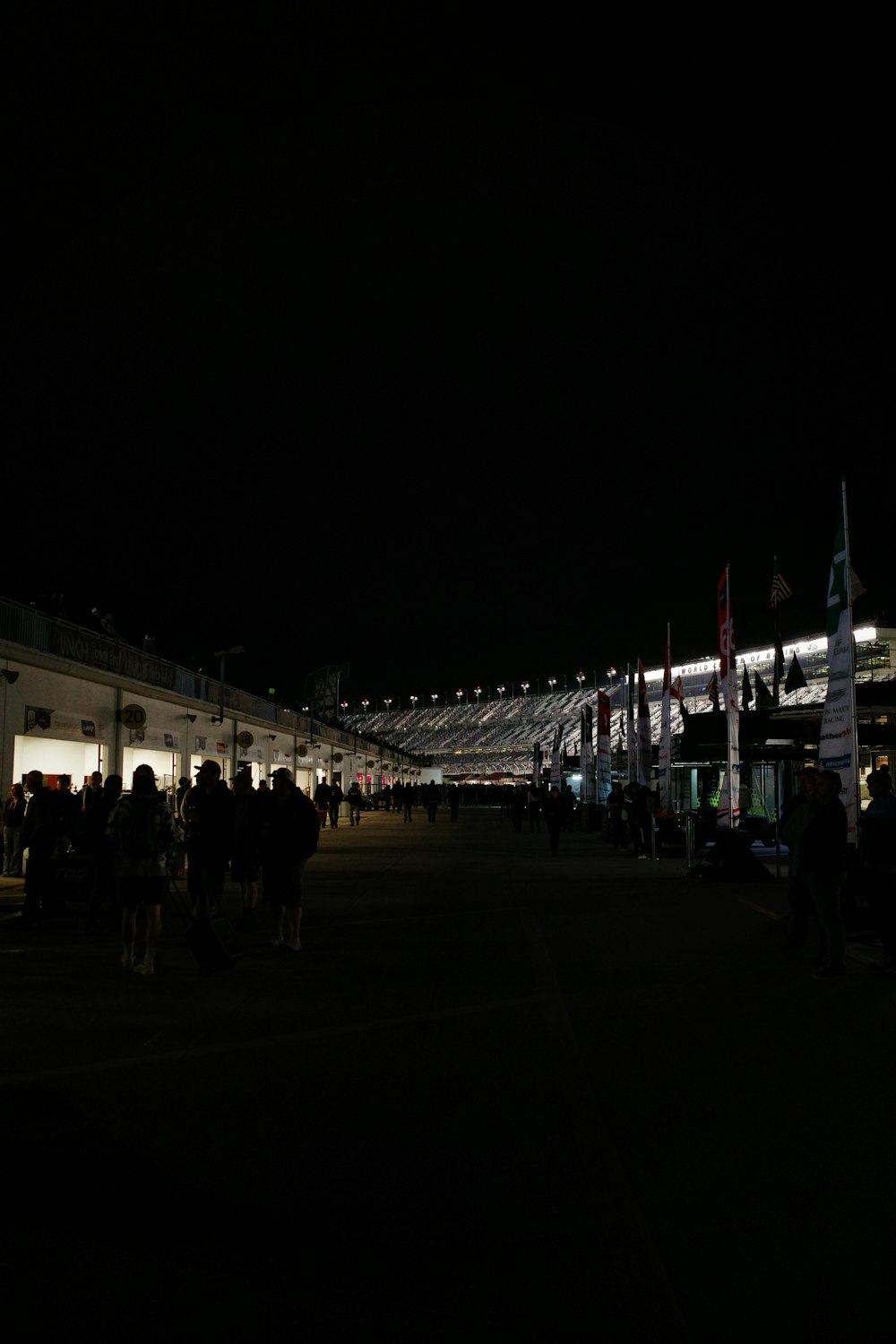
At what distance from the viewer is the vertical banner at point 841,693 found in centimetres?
1363

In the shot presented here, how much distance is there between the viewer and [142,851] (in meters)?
9.77

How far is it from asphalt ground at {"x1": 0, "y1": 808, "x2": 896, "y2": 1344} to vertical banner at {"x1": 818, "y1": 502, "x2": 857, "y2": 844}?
137 inches

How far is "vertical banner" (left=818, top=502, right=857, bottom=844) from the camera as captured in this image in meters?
13.6

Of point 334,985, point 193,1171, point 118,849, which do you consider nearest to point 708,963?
point 334,985

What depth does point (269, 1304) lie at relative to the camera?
11.6 feet

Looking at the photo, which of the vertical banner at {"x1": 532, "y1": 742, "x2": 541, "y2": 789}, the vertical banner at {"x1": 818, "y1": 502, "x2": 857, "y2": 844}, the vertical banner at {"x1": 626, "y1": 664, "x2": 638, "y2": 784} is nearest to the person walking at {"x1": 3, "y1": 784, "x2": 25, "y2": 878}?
the vertical banner at {"x1": 818, "y1": 502, "x2": 857, "y2": 844}

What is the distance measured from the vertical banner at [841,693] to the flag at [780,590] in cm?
2333

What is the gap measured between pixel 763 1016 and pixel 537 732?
18098cm

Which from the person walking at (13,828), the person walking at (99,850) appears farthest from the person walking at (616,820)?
the person walking at (99,850)

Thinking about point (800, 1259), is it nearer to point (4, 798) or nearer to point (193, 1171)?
point (193, 1171)

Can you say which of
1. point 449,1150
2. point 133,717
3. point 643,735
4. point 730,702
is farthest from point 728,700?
point 449,1150

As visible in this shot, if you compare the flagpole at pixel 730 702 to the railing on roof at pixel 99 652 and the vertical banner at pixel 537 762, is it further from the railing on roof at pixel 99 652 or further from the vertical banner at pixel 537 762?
the vertical banner at pixel 537 762

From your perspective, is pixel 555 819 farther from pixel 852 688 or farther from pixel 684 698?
pixel 684 698

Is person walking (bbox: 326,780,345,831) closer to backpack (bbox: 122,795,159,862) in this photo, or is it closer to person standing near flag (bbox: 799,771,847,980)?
backpack (bbox: 122,795,159,862)
